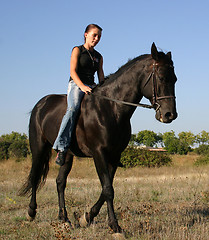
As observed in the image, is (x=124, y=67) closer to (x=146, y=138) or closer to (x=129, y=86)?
(x=129, y=86)

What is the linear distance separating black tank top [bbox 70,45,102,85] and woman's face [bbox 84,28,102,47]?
155mm

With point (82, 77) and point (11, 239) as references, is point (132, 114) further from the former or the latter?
point (11, 239)

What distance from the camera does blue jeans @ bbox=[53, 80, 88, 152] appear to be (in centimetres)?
499

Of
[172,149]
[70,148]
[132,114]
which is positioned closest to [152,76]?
[132,114]

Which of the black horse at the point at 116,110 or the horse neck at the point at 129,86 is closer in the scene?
the black horse at the point at 116,110

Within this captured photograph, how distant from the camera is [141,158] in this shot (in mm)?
20359

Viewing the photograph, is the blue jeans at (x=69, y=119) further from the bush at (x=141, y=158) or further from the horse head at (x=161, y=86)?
the bush at (x=141, y=158)

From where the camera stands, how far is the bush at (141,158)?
2025cm

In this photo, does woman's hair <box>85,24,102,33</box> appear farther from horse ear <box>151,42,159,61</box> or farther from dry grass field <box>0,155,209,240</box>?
dry grass field <box>0,155,209,240</box>

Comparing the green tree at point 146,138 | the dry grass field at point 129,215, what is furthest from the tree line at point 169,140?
the dry grass field at point 129,215

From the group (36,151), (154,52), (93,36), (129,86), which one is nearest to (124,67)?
(129,86)

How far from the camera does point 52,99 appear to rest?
6.37 meters

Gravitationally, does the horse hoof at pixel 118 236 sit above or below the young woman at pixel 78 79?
below

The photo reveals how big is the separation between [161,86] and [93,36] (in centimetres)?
176
